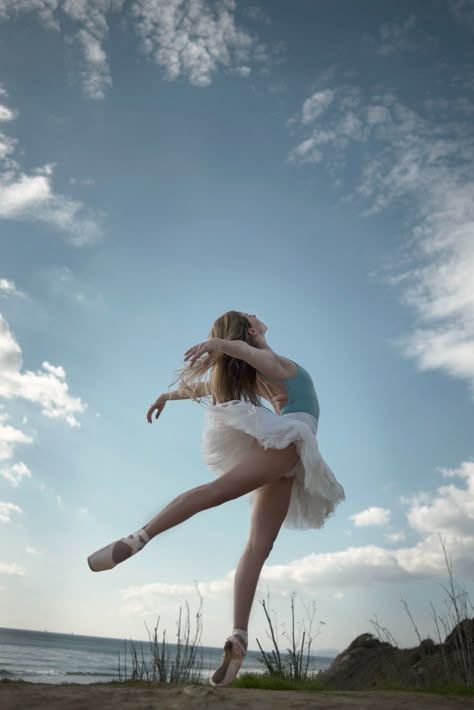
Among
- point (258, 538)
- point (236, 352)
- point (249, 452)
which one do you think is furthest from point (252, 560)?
point (236, 352)

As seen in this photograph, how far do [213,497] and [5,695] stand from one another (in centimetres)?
117

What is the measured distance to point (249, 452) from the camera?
3096 mm

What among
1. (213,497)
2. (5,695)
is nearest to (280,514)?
(213,497)

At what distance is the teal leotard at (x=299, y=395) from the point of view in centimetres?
337

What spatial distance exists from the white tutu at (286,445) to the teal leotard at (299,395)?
6 cm

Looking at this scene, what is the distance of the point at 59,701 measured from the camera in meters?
2.06

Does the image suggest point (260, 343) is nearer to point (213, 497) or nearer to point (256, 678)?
point (213, 497)

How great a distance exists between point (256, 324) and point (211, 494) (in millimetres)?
1052

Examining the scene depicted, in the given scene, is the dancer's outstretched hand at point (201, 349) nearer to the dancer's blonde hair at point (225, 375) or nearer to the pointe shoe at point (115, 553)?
the dancer's blonde hair at point (225, 375)

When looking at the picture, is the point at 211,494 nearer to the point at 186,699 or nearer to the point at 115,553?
the point at 115,553

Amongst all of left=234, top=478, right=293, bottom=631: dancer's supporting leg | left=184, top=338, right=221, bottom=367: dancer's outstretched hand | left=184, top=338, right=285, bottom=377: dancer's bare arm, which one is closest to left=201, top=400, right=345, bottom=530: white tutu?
left=234, top=478, right=293, bottom=631: dancer's supporting leg

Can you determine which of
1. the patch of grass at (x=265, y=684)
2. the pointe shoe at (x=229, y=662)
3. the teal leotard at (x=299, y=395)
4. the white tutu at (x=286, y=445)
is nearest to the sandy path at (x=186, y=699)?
the pointe shoe at (x=229, y=662)

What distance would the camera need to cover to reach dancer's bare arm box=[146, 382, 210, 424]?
11.9ft

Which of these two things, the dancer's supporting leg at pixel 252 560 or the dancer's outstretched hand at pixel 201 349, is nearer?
the dancer's supporting leg at pixel 252 560
